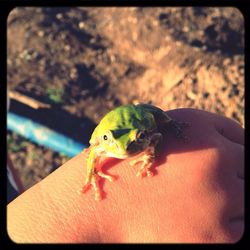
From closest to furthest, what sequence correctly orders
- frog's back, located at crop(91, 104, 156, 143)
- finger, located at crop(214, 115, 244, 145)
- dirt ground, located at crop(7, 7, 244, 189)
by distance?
frog's back, located at crop(91, 104, 156, 143)
finger, located at crop(214, 115, 244, 145)
dirt ground, located at crop(7, 7, 244, 189)

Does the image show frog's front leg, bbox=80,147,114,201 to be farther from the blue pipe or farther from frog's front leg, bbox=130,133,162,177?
the blue pipe

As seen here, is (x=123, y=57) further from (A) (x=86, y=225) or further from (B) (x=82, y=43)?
(A) (x=86, y=225)

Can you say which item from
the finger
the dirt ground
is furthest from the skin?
the dirt ground

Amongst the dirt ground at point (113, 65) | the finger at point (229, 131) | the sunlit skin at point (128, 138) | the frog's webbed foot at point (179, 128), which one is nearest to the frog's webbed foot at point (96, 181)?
the sunlit skin at point (128, 138)

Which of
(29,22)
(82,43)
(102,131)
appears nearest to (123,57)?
(82,43)

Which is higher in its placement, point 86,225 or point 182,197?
point 182,197
